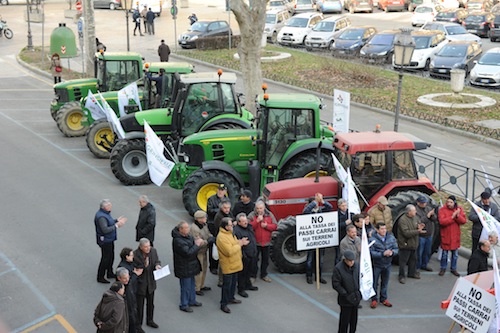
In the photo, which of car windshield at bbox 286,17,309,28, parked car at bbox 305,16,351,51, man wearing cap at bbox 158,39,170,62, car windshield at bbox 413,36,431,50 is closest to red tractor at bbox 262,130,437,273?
man wearing cap at bbox 158,39,170,62

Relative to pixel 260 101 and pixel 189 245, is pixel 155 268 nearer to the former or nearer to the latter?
pixel 189 245

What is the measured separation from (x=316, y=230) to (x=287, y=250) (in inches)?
37.1

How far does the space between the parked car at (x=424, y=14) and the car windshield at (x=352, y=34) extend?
34.0ft

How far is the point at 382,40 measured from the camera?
1449 inches

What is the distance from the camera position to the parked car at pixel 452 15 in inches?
1861

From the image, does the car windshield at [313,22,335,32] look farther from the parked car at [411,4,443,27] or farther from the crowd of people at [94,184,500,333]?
the crowd of people at [94,184,500,333]

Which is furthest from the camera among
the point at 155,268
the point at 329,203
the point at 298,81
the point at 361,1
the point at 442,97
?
the point at 361,1

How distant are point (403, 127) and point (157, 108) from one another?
9.17 metres

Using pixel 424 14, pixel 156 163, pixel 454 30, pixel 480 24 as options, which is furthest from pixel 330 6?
pixel 156 163

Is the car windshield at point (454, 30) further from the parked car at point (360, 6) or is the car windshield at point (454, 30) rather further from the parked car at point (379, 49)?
the parked car at point (360, 6)

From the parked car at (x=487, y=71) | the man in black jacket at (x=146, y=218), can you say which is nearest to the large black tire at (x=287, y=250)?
the man in black jacket at (x=146, y=218)

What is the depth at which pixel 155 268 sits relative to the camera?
12.1 meters

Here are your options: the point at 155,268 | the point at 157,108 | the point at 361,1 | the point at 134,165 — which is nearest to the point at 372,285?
the point at 155,268

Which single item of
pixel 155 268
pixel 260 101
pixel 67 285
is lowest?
pixel 67 285
